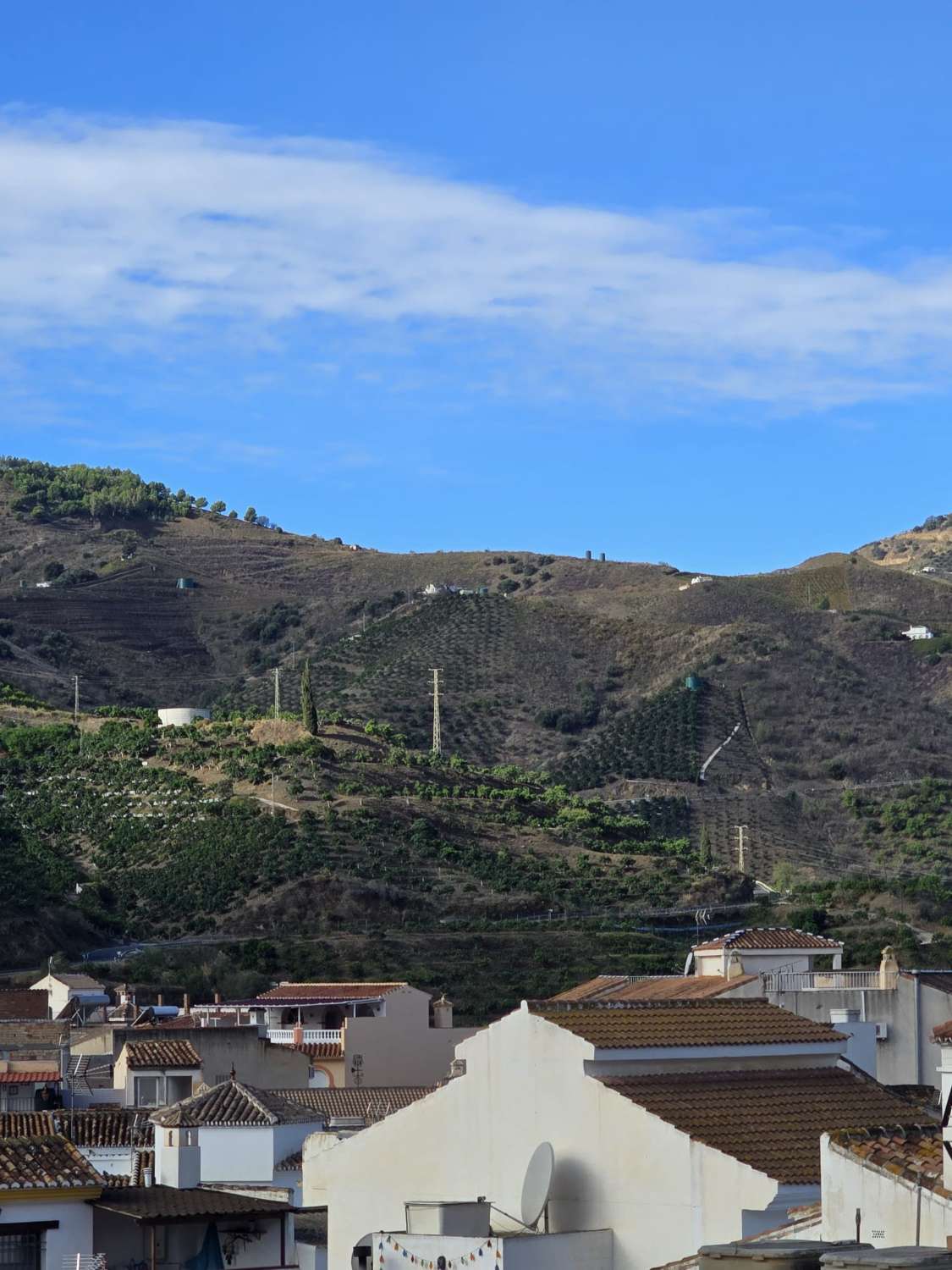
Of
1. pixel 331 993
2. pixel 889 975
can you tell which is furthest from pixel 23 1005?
pixel 889 975

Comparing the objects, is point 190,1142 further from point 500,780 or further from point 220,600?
point 220,600

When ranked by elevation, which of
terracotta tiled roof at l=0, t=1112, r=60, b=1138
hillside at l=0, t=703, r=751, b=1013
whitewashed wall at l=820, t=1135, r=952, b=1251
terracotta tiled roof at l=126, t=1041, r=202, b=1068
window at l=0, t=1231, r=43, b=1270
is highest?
hillside at l=0, t=703, r=751, b=1013

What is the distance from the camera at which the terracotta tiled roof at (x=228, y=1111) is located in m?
26.7

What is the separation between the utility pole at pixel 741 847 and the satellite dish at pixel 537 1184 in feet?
283

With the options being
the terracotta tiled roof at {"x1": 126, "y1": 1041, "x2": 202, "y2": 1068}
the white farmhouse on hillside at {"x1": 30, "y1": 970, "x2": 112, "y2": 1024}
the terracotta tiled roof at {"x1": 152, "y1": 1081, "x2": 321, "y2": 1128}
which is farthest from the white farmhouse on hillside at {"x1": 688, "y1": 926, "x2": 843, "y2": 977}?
the white farmhouse on hillside at {"x1": 30, "y1": 970, "x2": 112, "y2": 1024}

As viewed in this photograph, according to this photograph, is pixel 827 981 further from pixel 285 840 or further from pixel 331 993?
pixel 285 840

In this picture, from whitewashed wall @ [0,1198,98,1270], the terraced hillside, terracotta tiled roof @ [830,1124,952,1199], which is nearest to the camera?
terracotta tiled roof @ [830,1124,952,1199]

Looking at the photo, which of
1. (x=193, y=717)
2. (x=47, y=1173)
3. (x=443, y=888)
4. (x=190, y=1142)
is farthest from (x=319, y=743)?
(x=47, y=1173)

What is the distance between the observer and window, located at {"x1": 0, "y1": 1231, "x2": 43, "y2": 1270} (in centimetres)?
1877

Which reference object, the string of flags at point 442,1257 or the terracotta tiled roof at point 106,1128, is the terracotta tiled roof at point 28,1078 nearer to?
the terracotta tiled roof at point 106,1128

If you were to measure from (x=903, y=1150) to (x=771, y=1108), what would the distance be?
453 centimetres

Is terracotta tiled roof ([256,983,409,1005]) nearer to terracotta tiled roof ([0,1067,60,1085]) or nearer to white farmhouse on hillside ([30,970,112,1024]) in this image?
white farmhouse on hillside ([30,970,112,1024])

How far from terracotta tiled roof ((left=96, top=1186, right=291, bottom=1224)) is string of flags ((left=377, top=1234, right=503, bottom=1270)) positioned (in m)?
3.27

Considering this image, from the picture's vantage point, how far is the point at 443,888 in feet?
296
